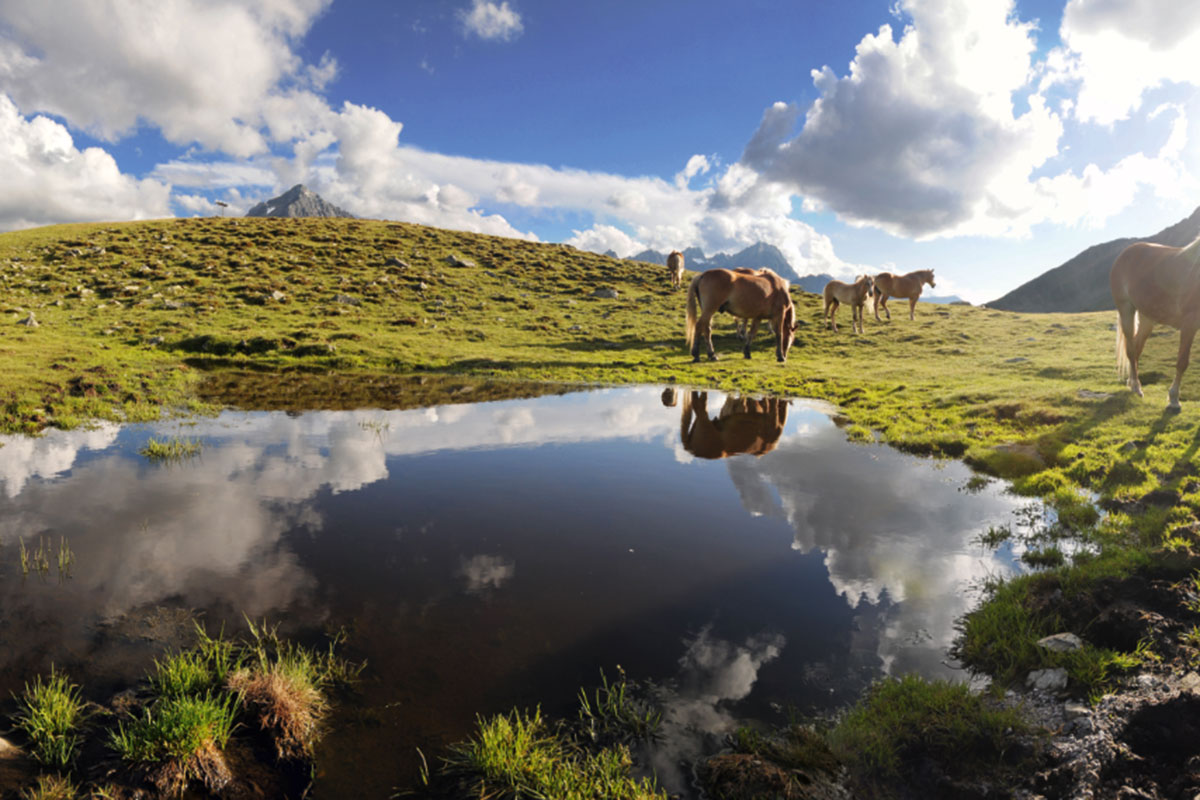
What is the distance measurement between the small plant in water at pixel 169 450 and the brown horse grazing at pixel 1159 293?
20.5 m

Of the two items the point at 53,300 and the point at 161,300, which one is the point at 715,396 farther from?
the point at 53,300

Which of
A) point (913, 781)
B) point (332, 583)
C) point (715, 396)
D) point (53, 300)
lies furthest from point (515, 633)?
point (53, 300)

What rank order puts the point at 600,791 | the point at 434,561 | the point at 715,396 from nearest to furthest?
the point at 600,791, the point at 434,561, the point at 715,396

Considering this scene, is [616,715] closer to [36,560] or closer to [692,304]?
[36,560]

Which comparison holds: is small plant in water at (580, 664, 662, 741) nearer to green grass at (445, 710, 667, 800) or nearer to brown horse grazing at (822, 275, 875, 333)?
green grass at (445, 710, 667, 800)

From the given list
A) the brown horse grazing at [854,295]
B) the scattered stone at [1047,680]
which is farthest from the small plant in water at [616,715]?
the brown horse grazing at [854,295]

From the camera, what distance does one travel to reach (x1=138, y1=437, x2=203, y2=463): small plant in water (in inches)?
427

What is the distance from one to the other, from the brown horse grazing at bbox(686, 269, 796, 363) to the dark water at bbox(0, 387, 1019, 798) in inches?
611

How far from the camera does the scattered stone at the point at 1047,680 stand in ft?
15.3

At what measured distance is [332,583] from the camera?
617 cm

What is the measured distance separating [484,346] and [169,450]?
2251 centimetres

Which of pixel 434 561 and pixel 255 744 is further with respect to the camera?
pixel 434 561

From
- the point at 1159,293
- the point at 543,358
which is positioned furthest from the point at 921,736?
the point at 543,358

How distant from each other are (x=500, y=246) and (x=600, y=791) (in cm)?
7041
